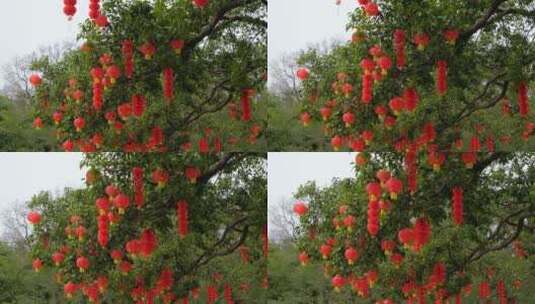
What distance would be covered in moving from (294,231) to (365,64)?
898 mm

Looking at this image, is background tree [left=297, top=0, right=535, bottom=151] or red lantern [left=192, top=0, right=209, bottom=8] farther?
red lantern [left=192, top=0, right=209, bottom=8]

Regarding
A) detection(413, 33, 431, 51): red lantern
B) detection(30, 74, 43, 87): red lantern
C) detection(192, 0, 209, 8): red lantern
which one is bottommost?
detection(30, 74, 43, 87): red lantern

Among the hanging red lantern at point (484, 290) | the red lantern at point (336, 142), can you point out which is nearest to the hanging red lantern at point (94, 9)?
the red lantern at point (336, 142)

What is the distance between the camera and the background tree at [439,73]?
372cm

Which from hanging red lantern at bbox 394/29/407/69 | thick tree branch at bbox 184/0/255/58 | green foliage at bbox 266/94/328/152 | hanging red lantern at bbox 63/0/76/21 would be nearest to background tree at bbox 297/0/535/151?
hanging red lantern at bbox 394/29/407/69

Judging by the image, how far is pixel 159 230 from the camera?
13.3 ft

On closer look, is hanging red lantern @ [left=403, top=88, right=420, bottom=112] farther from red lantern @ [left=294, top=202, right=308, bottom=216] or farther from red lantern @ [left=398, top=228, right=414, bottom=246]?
red lantern @ [left=294, top=202, right=308, bottom=216]

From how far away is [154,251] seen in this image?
4.03 metres

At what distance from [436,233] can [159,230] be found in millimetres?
1338

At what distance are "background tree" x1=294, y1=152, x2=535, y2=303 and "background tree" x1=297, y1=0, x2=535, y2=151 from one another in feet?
0.58

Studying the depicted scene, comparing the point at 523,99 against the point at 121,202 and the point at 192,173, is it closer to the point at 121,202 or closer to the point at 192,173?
the point at 192,173

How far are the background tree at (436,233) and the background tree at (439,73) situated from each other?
18 cm

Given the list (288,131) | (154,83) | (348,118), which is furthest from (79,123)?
(348,118)

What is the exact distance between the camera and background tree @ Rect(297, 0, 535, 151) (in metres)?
3.72
